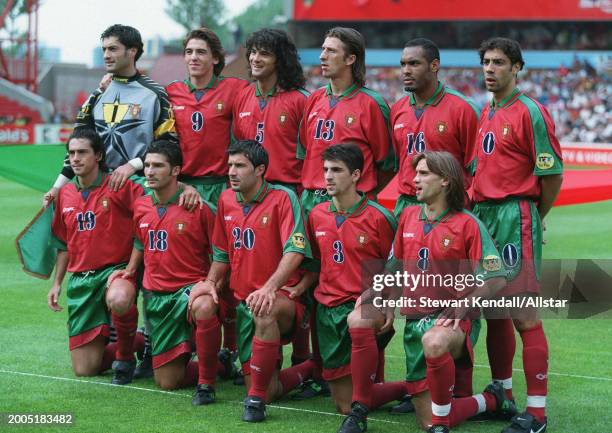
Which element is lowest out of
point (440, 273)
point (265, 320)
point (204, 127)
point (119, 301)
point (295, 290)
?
point (119, 301)

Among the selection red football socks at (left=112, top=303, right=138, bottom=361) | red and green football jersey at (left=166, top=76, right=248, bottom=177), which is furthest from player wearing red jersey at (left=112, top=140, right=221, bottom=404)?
red and green football jersey at (left=166, top=76, right=248, bottom=177)

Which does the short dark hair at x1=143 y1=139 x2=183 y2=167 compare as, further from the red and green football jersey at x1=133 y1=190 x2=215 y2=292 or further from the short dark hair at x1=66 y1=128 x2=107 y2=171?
the short dark hair at x1=66 y1=128 x2=107 y2=171

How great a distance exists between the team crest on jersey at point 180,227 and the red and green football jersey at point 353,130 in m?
0.79

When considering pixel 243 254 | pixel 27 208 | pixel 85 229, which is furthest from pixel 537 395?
pixel 27 208

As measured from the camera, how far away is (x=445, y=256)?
5270 mm

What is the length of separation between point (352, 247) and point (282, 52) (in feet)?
4.67

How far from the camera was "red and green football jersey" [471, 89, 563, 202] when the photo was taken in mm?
5367

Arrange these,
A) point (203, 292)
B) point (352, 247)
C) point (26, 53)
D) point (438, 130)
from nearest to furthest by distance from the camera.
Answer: point (352, 247) → point (438, 130) → point (203, 292) → point (26, 53)

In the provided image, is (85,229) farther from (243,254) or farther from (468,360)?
(468,360)

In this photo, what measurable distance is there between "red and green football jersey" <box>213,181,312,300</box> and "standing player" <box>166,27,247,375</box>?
71cm

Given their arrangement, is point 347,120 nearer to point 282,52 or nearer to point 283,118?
point 283,118

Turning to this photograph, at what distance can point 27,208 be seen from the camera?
16562 millimetres

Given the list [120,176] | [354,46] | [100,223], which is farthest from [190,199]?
[354,46]

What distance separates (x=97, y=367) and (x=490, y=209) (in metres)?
Answer: 2.73
